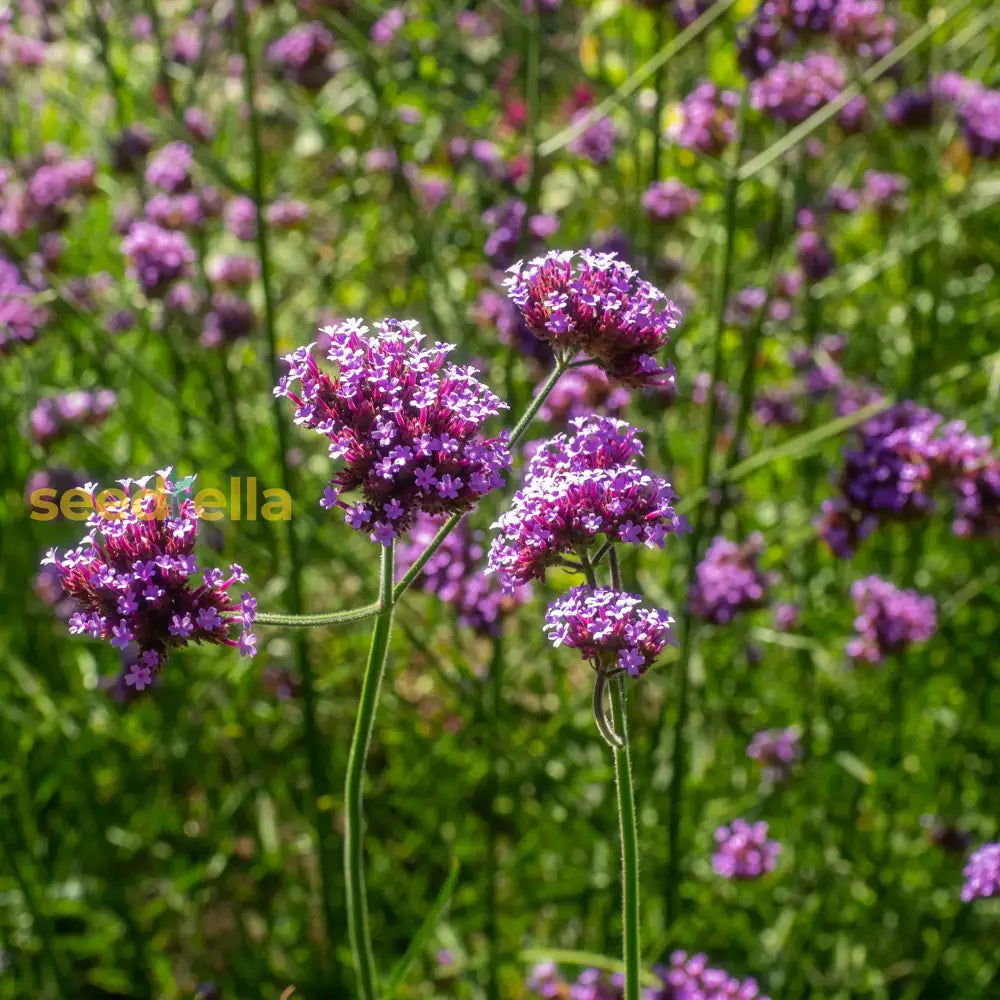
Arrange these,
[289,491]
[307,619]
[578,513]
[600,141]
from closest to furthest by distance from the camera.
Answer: [307,619]
[578,513]
[289,491]
[600,141]

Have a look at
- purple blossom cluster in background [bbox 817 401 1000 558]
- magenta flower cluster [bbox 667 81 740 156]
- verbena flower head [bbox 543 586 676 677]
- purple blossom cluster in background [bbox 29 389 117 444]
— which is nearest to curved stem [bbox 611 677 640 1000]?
verbena flower head [bbox 543 586 676 677]

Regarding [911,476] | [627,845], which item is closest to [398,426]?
[627,845]

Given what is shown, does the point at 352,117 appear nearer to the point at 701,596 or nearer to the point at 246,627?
the point at 701,596

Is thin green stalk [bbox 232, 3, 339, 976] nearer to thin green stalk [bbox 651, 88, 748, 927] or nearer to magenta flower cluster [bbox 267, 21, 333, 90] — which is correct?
thin green stalk [bbox 651, 88, 748, 927]

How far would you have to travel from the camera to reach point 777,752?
2852 mm

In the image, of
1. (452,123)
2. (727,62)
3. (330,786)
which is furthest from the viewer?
(727,62)

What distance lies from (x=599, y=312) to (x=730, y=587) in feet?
4.34

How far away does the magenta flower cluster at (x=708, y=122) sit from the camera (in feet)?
9.16

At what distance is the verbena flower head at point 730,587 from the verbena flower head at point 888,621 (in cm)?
22

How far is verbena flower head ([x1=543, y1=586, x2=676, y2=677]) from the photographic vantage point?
1.20 metres

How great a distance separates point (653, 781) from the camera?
10.0 feet

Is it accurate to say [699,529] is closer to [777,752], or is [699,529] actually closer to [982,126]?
[777,752]

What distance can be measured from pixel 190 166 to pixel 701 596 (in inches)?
73.8

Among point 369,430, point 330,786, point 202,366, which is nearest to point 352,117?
point 202,366
